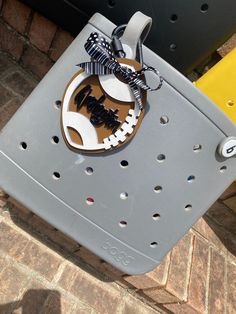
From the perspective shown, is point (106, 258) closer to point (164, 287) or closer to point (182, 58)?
point (164, 287)

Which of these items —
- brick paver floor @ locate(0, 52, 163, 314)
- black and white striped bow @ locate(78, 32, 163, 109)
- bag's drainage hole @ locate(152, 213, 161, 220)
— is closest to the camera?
black and white striped bow @ locate(78, 32, 163, 109)

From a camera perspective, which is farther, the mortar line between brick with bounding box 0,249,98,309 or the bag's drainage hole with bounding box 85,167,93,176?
the mortar line between brick with bounding box 0,249,98,309

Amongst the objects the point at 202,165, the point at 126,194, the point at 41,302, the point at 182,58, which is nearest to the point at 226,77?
the point at 182,58

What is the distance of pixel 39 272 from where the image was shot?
0.88m

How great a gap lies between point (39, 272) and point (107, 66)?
1.75 feet

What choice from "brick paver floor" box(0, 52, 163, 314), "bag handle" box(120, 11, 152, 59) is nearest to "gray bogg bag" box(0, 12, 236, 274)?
"bag handle" box(120, 11, 152, 59)

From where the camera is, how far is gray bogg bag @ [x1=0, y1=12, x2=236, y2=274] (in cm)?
65

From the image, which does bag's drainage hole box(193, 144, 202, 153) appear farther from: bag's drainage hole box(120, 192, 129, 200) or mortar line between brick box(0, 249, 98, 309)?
mortar line between brick box(0, 249, 98, 309)

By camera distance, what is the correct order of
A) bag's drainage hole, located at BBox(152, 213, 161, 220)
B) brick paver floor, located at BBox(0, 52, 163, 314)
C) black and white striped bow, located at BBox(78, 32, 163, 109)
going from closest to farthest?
1. black and white striped bow, located at BBox(78, 32, 163, 109)
2. bag's drainage hole, located at BBox(152, 213, 161, 220)
3. brick paver floor, located at BBox(0, 52, 163, 314)

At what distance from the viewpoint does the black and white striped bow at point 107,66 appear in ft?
2.04

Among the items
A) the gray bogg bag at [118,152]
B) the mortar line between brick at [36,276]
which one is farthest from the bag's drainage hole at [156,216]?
the mortar line between brick at [36,276]

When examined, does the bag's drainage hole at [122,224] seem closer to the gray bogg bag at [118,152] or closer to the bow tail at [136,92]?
the gray bogg bag at [118,152]

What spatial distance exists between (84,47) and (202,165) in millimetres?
308

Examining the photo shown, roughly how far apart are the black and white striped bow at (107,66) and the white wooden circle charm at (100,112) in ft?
0.04
